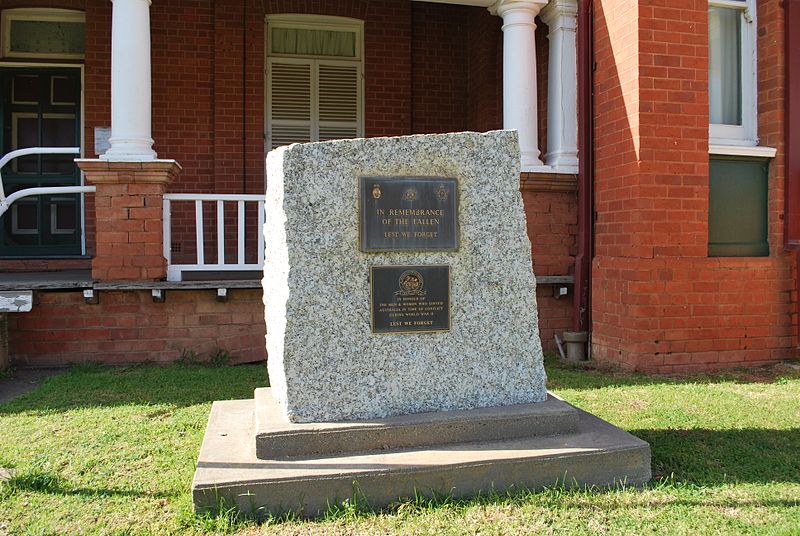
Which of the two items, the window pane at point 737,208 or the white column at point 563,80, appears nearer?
the window pane at point 737,208

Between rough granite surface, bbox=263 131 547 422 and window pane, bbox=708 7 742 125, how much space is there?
3804 millimetres

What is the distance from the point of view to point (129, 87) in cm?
616

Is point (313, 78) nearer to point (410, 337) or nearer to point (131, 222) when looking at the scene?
point (131, 222)

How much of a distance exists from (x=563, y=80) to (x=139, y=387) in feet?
16.0

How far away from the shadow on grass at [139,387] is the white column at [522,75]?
3.28m

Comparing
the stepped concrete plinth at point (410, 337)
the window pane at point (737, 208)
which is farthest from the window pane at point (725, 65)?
the stepped concrete plinth at point (410, 337)

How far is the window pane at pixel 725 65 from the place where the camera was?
21.1ft

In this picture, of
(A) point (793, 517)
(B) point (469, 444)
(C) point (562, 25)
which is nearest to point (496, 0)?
(C) point (562, 25)

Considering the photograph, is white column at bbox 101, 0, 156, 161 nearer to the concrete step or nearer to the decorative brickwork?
the decorative brickwork

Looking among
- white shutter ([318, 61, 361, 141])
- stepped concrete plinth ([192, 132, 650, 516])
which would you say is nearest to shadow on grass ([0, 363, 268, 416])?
stepped concrete plinth ([192, 132, 650, 516])

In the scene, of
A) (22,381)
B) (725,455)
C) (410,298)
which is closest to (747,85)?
(725,455)

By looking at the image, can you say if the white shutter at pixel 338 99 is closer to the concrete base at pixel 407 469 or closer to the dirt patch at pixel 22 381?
the dirt patch at pixel 22 381

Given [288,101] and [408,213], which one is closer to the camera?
[408,213]

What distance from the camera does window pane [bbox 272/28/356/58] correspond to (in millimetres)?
9242
